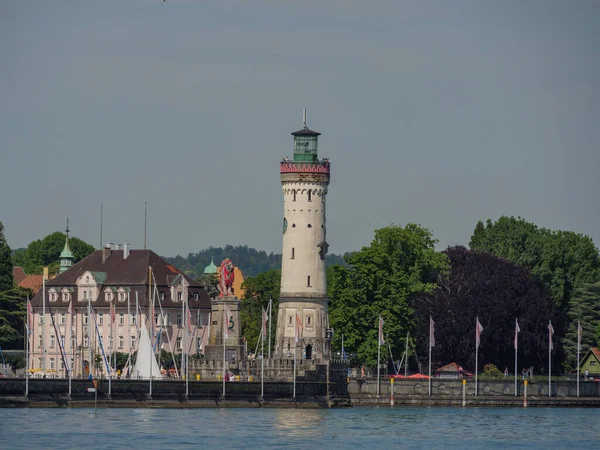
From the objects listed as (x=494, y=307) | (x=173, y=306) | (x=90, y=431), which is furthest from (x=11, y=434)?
(x=173, y=306)

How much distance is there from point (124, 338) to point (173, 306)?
5.62m

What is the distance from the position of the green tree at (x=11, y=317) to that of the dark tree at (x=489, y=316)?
140 ft

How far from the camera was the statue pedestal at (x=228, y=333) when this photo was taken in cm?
14675

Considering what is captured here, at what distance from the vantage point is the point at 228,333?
484 ft

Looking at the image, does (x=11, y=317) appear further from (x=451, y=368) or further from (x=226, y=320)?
(x=451, y=368)

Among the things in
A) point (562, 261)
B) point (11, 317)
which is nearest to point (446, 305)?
point (562, 261)

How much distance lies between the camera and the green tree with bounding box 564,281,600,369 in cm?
17725

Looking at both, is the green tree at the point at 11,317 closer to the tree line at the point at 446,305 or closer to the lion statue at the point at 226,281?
the tree line at the point at 446,305

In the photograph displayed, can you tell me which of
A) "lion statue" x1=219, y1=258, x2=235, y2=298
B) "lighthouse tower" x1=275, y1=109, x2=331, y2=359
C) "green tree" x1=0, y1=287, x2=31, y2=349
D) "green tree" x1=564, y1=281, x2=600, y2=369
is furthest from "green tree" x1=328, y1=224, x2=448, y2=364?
"green tree" x1=0, y1=287, x2=31, y2=349

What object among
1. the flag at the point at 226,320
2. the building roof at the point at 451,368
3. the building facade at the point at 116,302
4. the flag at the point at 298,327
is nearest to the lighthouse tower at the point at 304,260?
the flag at the point at 298,327

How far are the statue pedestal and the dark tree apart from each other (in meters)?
21.4

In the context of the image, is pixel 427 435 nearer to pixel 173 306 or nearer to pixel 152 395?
pixel 152 395

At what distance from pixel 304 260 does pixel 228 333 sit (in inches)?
376

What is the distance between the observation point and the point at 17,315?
19450cm
